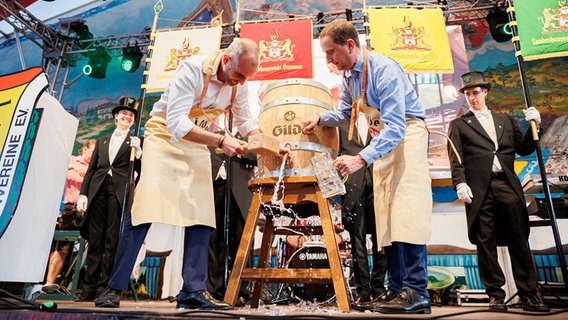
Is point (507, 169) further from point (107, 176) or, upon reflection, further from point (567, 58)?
point (567, 58)

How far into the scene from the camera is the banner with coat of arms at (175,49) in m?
5.74

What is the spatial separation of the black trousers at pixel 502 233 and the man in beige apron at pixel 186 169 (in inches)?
94.5

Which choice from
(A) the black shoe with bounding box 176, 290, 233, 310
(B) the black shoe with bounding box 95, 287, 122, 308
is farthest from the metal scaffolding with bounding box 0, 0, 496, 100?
(A) the black shoe with bounding box 176, 290, 233, 310

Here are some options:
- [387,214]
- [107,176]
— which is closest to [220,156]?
[107,176]

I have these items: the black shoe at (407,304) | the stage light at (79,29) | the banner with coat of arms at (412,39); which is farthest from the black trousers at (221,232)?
the stage light at (79,29)

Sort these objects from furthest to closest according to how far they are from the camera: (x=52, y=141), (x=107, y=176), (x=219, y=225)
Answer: (x=107, y=176), (x=219, y=225), (x=52, y=141)

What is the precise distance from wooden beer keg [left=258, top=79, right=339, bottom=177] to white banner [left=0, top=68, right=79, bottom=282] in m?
1.49

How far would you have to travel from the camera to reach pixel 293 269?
2217mm

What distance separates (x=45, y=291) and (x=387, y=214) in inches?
189

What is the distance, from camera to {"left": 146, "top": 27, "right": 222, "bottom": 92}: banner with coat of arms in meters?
5.74

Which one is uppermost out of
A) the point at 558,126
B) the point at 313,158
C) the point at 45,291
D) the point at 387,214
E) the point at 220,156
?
the point at 558,126

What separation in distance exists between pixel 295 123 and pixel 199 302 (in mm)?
1232

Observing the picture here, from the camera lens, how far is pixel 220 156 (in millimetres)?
4145

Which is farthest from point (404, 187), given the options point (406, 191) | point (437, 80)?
point (437, 80)
